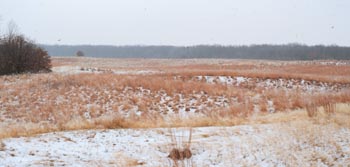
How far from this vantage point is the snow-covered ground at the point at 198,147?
17.2 feet

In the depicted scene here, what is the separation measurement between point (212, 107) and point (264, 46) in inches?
5188

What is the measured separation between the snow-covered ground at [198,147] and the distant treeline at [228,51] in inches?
3870

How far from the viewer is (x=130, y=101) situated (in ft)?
45.2

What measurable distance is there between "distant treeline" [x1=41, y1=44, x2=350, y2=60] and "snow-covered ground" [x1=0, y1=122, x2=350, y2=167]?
98306 mm

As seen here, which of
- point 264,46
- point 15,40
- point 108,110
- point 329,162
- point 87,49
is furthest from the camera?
point 87,49

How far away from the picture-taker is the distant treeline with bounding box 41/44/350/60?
349 feet

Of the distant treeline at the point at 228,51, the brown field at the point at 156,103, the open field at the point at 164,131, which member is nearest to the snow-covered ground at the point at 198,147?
the open field at the point at 164,131

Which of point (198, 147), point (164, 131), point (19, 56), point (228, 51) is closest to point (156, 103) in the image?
point (164, 131)

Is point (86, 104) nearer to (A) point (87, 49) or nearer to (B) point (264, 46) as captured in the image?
(B) point (264, 46)

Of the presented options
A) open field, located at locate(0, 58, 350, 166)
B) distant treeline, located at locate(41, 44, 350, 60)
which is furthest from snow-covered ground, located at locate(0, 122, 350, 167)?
distant treeline, located at locate(41, 44, 350, 60)

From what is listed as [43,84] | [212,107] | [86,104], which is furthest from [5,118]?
[212,107]

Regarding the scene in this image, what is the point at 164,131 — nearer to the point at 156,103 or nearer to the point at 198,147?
the point at 198,147

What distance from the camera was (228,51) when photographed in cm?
13562

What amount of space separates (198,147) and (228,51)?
132219 mm
